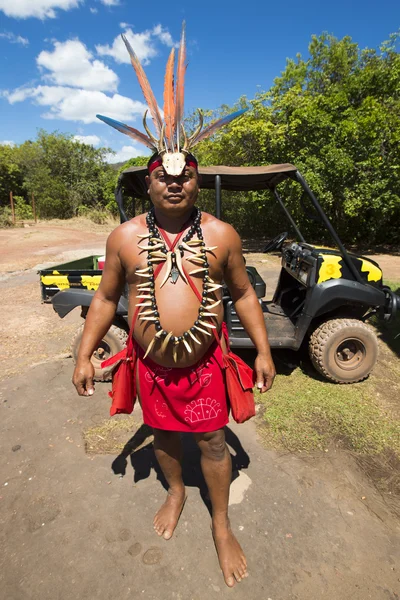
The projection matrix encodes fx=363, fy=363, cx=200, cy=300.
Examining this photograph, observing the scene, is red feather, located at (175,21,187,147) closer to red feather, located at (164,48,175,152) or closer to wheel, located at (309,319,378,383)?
red feather, located at (164,48,175,152)

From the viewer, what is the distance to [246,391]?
6.08 feet

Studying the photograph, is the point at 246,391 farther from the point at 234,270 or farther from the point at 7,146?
the point at 7,146

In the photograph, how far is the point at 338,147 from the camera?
34.3ft

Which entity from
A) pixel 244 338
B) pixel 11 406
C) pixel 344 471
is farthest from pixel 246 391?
pixel 11 406

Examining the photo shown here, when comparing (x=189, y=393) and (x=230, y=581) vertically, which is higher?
(x=189, y=393)

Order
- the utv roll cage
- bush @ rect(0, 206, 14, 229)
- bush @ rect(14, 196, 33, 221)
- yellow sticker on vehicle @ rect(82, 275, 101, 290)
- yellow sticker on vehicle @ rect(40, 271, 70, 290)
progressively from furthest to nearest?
1. bush @ rect(14, 196, 33, 221)
2. bush @ rect(0, 206, 14, 229)
3. yellow sticker on vehicle @ rect(40, 271, 70, 290)
4. yellow sticker on vehicle @ rect(82, 275, 101, 290)
5. the utv roll cage

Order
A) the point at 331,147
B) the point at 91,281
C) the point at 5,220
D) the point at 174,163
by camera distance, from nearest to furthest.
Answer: the point at 174,163 → the point at 91,281 → the point at 331,147 → the point at 5,220

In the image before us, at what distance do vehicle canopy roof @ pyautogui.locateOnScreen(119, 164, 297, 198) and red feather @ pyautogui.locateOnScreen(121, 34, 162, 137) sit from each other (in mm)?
1631

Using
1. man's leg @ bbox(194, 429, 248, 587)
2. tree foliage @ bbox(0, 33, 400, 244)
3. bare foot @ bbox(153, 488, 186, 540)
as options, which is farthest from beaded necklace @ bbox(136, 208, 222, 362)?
tree foliage @ bbox(0, 33, 400, 244)

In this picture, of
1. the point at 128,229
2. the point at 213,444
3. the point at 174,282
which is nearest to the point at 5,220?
the point at 128,229

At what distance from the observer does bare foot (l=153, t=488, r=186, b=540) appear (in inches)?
79.4

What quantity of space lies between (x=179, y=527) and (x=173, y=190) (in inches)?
72.3

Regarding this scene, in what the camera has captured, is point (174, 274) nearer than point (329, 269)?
Yes

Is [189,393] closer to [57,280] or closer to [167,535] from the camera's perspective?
[167,535]
